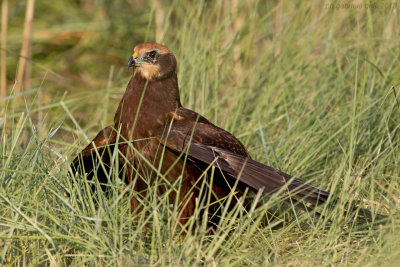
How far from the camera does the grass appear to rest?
281 cm

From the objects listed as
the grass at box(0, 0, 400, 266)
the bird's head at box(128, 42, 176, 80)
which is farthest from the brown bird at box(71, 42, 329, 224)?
the grass at box(0, 0, 400, 266)

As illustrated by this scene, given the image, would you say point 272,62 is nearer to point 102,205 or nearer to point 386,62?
point 386,62

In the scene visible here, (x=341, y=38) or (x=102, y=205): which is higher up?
(x=341, y=38)

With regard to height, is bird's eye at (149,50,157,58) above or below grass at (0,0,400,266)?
above

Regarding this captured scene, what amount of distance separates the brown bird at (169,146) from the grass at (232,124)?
170 millimetres

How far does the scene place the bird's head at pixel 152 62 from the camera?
372cm

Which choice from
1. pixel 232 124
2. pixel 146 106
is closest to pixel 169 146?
pixel 146 106

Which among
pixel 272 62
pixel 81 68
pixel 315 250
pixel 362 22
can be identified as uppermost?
pixel 362 22

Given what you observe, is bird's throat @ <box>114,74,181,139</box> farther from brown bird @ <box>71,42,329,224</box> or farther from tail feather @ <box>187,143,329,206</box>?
tail feather @ <box>187,143,329,206</box>

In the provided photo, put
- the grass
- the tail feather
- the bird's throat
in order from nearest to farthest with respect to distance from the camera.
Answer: the grass, the tail feather, the bird's throat

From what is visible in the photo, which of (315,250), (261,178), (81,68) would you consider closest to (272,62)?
(261,178)

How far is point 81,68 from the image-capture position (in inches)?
295

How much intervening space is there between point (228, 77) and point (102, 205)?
2359 mm

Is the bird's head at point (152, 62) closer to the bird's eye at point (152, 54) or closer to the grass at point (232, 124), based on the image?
the bird's eye at point (152, 54)
